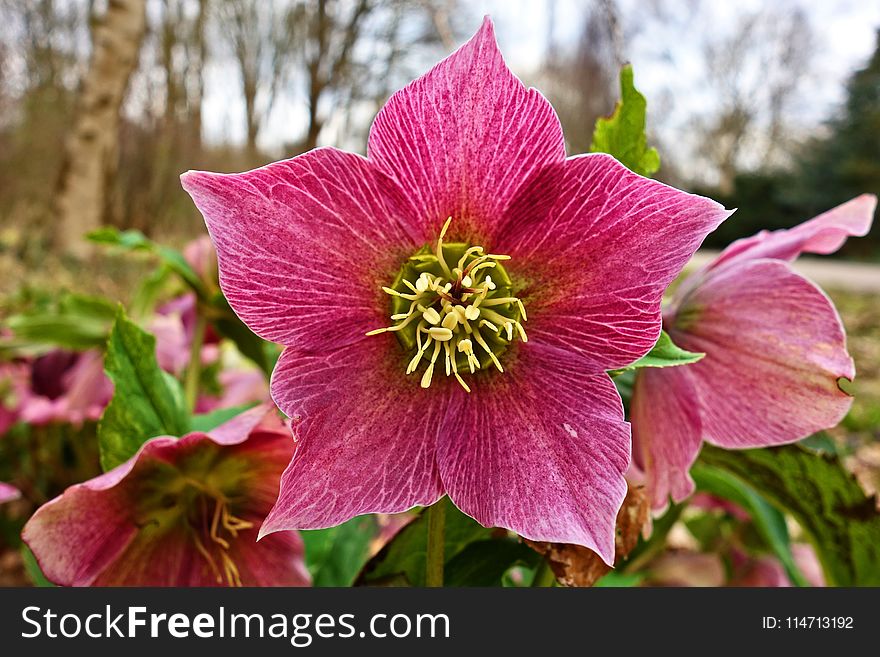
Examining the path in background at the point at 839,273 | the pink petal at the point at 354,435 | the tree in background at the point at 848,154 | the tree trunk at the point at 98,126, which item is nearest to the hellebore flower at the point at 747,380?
the pink petal at the point at 354,435

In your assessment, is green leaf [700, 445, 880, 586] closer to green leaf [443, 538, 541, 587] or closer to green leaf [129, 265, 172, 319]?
green leaf [443, 538, 541, 587]

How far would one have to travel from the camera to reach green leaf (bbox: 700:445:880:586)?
0.40 metres

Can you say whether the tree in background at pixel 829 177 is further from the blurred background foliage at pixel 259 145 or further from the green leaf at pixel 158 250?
the green leaf at pixel 158 250

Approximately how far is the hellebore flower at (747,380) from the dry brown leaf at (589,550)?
18mm

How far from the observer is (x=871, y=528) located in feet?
→ 1.35

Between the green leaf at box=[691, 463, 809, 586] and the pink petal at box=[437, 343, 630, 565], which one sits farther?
the green leaf at box=[691, 463, 809, 586]

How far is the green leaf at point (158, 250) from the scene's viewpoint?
491 mm

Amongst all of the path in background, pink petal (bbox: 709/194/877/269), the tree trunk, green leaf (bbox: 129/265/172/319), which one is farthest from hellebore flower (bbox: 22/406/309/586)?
the path in background

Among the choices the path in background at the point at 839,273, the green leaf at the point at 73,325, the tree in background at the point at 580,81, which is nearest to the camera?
the green leaf at the point at 73,325

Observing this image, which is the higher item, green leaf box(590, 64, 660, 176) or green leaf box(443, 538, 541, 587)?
green leaf box(590, 64, 660, 176)

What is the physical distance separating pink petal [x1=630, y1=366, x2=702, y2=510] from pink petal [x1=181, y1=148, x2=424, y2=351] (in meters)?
0.13

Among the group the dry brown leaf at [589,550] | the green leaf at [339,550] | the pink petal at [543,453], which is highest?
the pink petal at [543,453]

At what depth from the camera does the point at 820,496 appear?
41 centimetres

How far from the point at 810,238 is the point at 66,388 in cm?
67
